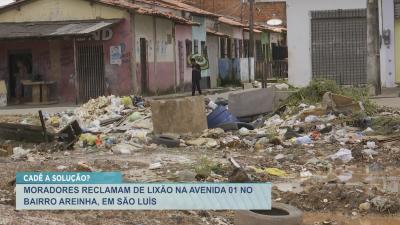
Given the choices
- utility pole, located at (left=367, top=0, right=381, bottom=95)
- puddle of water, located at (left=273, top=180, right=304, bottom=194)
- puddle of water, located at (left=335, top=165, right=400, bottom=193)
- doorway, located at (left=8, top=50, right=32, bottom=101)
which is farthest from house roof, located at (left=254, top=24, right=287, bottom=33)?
puddle of water, located at (left=273, top=180, right=304, bottom=194)

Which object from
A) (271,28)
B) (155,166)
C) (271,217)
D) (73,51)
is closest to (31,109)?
(73,51)

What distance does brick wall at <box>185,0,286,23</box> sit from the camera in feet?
167

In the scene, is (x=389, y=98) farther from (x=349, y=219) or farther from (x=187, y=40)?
(x=187, y=40)

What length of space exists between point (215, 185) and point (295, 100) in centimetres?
1229

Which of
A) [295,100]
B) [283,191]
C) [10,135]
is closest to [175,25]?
[295,100]

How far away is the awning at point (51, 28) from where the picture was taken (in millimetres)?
24953

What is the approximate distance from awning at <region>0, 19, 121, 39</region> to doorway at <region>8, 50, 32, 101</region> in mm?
1190

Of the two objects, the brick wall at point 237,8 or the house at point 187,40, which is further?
the brick wall at point 237,8

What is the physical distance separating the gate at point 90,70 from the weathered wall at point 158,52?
157cm

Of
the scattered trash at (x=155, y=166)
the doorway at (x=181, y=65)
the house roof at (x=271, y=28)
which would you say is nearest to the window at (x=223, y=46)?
the house roof at (x=271, y=28)

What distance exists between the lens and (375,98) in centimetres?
2047

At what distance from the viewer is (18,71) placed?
2789 cm

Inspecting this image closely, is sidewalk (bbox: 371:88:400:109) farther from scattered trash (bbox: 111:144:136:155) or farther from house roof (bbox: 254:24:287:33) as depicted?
house roof (bbox: 254:24:287:33)

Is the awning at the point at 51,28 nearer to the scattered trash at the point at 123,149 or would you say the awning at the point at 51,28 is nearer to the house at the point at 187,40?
the house at the point at 187,40
